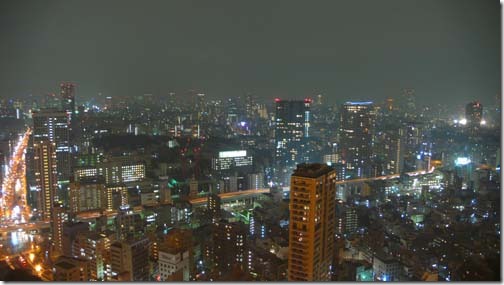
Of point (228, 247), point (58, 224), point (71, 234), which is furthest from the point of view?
point (58, 224)

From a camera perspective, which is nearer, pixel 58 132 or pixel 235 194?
pixel 58 132

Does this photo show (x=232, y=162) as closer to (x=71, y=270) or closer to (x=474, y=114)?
(x=474, y=114)

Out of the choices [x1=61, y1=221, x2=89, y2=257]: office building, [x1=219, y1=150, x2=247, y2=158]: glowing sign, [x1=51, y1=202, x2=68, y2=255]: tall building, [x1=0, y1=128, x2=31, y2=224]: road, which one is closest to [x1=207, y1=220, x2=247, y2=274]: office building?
[x1=61, y1=221, x2=89, y2=257]: office building

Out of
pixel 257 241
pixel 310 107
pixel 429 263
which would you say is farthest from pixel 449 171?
pixel 257 241

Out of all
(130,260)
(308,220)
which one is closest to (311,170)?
(308,220)

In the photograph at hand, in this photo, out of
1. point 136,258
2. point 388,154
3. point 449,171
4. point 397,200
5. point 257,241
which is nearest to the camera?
point 136,258

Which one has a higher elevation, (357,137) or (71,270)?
(357,137)

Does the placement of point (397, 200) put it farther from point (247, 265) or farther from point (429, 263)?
point (247, 265)
